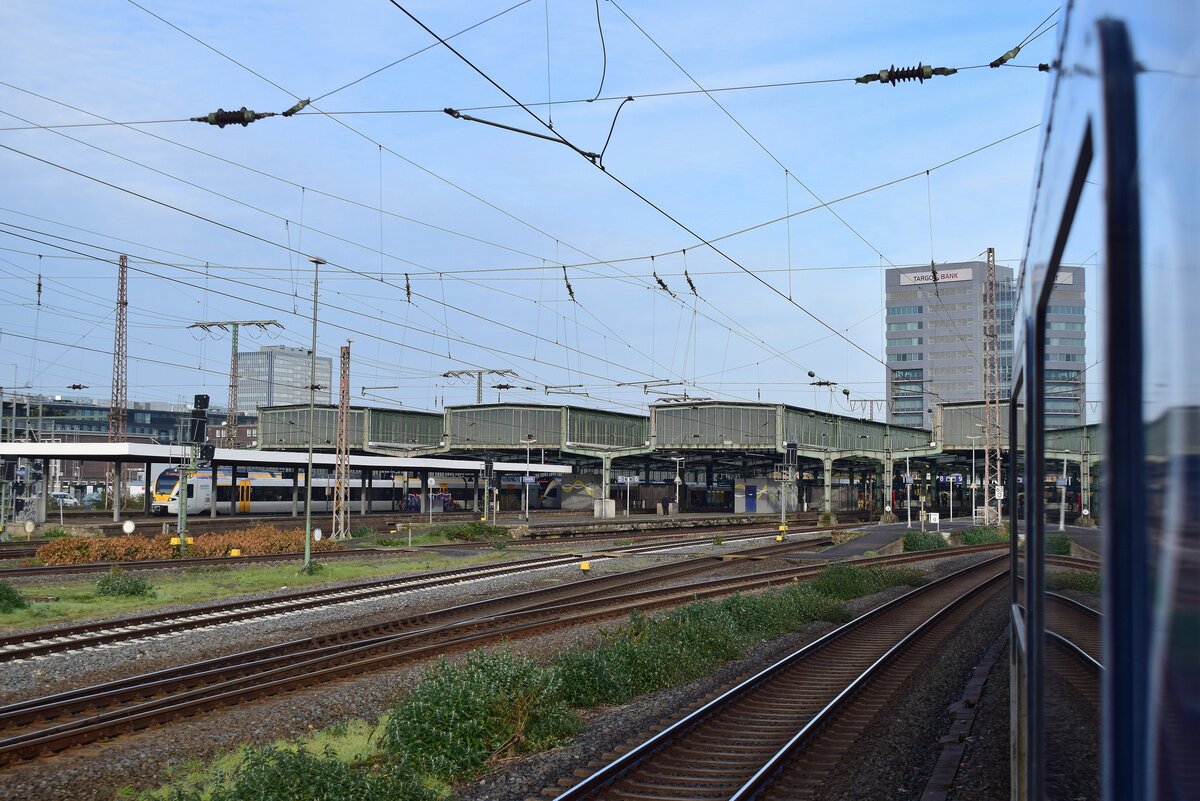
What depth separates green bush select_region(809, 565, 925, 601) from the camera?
2458 centimetres

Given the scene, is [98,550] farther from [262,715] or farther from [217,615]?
[262,715]

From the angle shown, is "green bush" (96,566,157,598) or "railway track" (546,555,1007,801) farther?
"green bush" (96,566,157,598)

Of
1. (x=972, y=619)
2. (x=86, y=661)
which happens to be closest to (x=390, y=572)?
(x=86, y=661)

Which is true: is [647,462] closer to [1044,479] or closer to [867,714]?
[867,714]

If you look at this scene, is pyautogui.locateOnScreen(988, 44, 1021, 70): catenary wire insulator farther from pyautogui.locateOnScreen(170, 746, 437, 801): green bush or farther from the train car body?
the train car body

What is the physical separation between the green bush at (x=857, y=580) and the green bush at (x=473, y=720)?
14.1 metres

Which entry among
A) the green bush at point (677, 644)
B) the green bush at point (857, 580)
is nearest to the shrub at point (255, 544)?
the green bush at point (857, 580)

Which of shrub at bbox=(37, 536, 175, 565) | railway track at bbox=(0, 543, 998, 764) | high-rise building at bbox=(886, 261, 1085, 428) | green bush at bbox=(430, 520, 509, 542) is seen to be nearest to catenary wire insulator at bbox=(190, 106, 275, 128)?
railway track at bbox=(0, 543, 998, 764)

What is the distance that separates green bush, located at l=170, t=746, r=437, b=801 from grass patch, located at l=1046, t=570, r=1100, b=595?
21.4ft

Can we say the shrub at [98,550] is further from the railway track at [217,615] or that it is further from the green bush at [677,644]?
the green bush at [677,644]

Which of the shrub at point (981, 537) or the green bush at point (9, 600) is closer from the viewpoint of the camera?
the green bush at point (9, 600)

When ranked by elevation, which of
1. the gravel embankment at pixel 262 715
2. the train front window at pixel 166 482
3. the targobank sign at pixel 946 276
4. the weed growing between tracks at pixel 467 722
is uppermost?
the targobank sign at pixel 946 276

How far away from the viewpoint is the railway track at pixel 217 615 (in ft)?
53.2

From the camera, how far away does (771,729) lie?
439 inches
